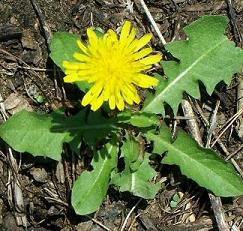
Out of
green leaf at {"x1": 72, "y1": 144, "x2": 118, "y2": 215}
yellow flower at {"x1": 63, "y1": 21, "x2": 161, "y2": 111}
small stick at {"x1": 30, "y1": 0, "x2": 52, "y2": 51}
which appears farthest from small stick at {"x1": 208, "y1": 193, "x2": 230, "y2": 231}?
small stick at {"x1": 30, "y1": 0, "x2": 52, "y2": 51}

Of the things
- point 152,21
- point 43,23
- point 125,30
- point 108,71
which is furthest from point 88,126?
point 152,21

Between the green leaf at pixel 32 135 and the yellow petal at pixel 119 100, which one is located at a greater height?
the yellow petal at pixel 119 100

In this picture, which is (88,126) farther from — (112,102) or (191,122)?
(191,122)

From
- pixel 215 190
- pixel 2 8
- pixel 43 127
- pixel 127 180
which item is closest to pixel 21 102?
pixel 43 127

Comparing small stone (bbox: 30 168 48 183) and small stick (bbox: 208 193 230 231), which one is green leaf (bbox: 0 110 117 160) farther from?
small stick (bbox: 208 193 230 231)

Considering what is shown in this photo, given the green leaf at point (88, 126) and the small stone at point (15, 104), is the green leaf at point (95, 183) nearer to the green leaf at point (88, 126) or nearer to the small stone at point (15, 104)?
the green leaf at point (88, 126)

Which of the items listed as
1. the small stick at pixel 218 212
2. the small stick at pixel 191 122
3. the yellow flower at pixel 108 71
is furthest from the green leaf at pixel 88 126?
the small stick at pixel 218 212
